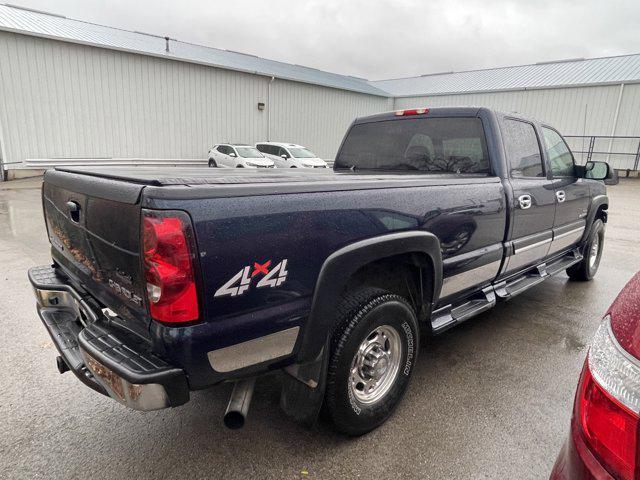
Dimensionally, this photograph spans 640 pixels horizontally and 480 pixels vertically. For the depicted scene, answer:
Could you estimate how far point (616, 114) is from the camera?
71.8 feet

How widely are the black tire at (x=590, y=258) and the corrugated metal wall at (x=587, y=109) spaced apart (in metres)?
17.6

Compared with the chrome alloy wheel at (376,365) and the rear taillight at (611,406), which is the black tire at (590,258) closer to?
the chrome alloy wheel at (376,365)

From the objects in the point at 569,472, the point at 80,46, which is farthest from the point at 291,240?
the point at 80,46

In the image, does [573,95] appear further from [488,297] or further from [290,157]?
[488,297]

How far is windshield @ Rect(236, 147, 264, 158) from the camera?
57.2 ft

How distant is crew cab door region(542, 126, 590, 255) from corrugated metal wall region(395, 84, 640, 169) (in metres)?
18.4

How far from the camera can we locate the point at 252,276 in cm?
171

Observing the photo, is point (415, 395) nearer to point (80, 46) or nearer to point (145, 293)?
point (145, 293)

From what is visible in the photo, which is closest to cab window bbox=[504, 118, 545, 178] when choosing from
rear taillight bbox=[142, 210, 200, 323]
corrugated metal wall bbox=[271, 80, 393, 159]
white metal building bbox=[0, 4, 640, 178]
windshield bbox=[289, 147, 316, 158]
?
rear taillight bbox=[142, 210, 200, 323]

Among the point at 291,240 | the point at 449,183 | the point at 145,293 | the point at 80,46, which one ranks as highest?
the point at 80,46

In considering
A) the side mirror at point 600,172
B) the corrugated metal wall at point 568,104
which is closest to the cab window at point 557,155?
the side mirror at point 600,172

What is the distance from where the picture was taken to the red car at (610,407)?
105cm

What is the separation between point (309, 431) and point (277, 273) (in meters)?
1.22

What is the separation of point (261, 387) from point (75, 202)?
5.59 feet
